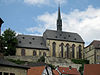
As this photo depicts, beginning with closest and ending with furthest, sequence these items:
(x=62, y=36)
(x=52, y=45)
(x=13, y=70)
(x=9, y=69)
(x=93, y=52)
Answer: (x=9, y=69) → (x=13, y=70) → (x=93, y=52) → (x=52, y=45) → (x=62, y=36)

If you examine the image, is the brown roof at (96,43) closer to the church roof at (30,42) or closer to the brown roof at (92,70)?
the church roof at (30,42)

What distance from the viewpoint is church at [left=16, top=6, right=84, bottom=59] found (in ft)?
295

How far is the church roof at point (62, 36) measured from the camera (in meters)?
94.7

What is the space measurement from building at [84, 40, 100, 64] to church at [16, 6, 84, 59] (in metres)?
3.48

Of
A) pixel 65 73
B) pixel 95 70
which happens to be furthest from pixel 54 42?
pixel 95 70

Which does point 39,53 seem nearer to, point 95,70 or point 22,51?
point 22,51

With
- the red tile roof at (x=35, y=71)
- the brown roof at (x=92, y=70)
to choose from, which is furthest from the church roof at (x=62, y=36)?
the red tile roof at (x=35, y=71)

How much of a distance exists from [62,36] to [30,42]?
40.1 feet

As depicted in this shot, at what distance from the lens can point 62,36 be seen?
9662 cm

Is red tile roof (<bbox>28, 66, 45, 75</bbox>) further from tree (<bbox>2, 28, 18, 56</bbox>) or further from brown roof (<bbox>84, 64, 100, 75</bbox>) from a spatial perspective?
tree (<bbox>2, 28, 18, 56</bbox>)

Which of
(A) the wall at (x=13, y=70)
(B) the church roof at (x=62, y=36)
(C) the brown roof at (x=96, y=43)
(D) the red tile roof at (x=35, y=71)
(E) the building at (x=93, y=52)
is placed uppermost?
(B) the church roof at (x=62, y=36)

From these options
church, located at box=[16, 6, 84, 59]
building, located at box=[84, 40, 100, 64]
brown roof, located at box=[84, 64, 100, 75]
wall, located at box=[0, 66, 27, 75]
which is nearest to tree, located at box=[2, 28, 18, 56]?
church, located at box=[16, 6, 84, 59]

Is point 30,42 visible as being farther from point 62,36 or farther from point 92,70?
point 92,70

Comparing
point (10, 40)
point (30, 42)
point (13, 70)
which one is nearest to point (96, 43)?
point (30, 42)
